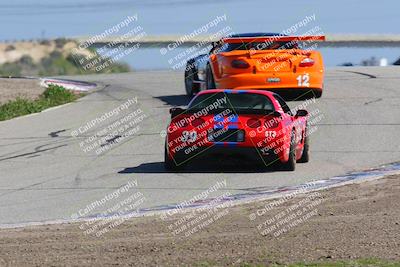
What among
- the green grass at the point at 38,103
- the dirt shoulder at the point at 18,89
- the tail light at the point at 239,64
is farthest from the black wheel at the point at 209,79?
the dirt shoulder at the point at 18,89

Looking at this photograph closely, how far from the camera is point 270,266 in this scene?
286 inches

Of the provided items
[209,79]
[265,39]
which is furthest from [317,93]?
[209,79]

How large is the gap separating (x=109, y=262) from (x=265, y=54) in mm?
11885

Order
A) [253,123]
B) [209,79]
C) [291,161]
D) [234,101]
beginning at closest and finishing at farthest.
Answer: [253,123] < [291,161] < [234,101] < [209,79]

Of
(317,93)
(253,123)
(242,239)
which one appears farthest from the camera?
(317,93)

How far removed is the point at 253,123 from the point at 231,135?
344mm

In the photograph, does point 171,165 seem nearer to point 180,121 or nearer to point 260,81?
point 180,121

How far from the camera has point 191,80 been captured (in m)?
22.5

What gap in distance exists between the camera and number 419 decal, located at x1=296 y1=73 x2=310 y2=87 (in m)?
19.3

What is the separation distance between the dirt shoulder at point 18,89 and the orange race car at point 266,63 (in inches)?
324

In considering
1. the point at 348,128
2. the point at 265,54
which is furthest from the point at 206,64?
the point at 348,128

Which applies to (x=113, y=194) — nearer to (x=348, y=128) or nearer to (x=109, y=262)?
(x=109, y=262)

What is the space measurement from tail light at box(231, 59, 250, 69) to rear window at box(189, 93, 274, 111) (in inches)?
186

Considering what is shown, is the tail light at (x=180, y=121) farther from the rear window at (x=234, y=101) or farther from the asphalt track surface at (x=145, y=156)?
the asphalt track surface at (x=145, y=156)
